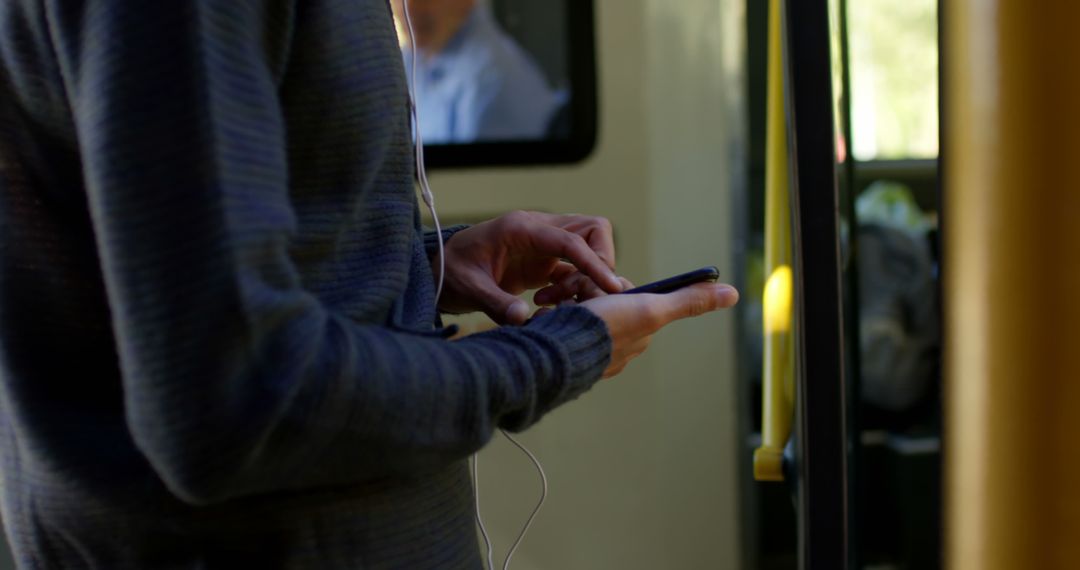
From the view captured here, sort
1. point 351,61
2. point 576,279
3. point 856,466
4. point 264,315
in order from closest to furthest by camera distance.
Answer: point 264,315
point 351,61
point 576,279
point 856,466

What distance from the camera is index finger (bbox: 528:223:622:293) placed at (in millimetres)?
792

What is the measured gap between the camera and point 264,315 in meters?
0.50

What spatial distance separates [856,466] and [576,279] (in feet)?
1.61

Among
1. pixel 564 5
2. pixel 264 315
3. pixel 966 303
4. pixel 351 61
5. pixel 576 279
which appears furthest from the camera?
pixel 564 5

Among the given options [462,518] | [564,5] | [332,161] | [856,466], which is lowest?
[856,466]

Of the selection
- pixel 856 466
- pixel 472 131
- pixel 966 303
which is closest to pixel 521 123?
pixel 472 131

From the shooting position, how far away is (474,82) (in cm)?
186

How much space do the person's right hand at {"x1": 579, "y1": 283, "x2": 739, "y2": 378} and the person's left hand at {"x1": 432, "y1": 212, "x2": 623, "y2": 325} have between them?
64 mm

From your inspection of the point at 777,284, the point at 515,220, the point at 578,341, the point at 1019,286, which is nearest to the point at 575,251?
the point at 515,220

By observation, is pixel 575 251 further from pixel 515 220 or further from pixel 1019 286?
pixel 1019 286

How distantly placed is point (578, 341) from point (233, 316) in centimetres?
23

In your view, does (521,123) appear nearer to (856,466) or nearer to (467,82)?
(467,82)

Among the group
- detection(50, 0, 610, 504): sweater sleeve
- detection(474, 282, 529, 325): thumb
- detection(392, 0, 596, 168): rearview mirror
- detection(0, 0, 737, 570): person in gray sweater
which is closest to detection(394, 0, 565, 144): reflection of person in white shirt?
detection(392, 0, 596, 168): rearview mirror

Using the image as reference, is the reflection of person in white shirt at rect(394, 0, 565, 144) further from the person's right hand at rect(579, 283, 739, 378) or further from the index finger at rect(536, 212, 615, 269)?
the person's right hand at rect(579, 283, 739, 378)
